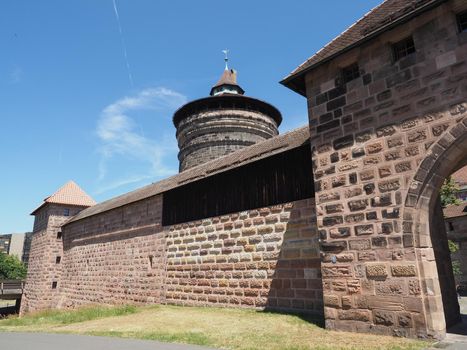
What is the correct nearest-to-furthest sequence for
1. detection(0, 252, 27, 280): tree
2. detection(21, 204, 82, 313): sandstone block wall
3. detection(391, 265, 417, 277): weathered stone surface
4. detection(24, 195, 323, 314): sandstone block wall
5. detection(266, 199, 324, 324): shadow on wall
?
detection(391, 265, 417, 277): weathered stone surface
detection(266, 199, 324, 324): shadow on wall
detection(24, 195, 323, 314): sandstone block wall
detection(21, 204, 82, 313): sandstone block wall
detection(0, 252, 27, 280): tree

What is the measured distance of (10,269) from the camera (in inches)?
2056

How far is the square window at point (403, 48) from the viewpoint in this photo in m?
5.98

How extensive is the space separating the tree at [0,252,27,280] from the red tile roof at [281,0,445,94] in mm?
57651

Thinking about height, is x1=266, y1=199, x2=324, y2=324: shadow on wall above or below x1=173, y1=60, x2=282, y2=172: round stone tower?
below

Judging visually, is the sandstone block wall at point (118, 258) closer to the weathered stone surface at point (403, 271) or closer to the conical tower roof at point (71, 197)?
the conical tower roof at point (71, 197)

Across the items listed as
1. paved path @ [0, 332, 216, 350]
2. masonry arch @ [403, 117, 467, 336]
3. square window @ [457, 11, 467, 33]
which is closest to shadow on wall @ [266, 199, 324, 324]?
masonry arch @ [403, 117, 467, 336]

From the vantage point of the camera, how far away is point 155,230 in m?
13.5

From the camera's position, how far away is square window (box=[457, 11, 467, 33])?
5429 millimetres

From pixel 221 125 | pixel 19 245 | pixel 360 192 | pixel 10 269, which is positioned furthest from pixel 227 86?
pixel 19 245

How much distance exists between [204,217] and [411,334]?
23.3 feet

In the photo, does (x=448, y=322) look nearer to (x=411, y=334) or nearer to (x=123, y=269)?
(x=411, y=334)

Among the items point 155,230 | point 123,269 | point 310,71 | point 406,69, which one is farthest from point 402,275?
point 123,269

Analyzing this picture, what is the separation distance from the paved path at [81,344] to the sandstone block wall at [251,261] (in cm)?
371

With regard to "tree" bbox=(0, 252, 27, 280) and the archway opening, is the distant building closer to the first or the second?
"tree" bbox=(0, 252, 27, 280)
